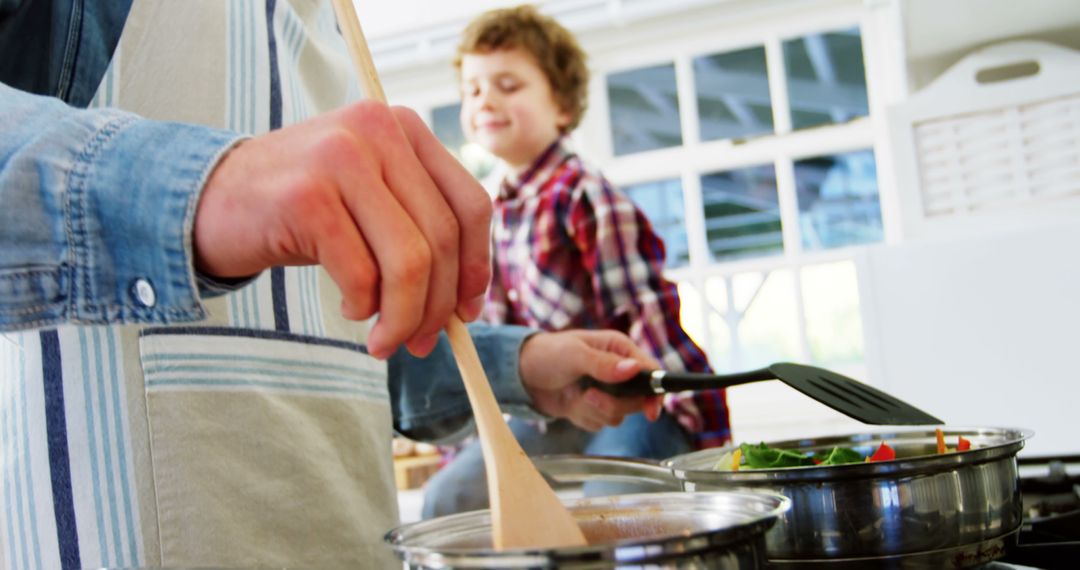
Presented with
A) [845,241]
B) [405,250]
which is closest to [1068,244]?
[405,250]

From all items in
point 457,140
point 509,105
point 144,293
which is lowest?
point 144,293

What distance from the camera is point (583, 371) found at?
Result: 2.59 feet

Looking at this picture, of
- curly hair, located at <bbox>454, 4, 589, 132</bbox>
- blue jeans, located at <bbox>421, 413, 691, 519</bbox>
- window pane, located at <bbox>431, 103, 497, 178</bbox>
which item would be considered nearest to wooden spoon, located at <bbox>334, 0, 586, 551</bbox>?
blue jeans, located at <bbox>421, 413, 691, 519</bbox>

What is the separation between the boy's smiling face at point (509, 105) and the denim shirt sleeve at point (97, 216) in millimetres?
1591

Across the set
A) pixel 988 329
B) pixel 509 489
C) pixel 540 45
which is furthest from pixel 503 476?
pixel 540 45

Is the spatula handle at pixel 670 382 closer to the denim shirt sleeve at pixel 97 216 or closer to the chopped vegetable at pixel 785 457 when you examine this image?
the chopped vegetable at pixel 785 457

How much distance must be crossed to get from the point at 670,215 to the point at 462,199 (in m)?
2.67

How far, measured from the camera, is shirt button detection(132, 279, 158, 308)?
0.39m

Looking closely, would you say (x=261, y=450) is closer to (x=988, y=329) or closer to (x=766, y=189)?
(x=988, y=329)

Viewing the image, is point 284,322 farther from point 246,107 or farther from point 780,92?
point 780,92

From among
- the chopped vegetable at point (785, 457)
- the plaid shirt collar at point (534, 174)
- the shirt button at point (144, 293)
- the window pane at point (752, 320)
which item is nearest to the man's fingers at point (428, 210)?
the shirt button at point (144, 293)

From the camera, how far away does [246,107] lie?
0.67 m

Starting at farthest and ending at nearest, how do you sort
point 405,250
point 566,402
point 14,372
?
point 566,402, point 14,372, point 405,250

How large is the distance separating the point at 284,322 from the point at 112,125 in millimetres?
277
